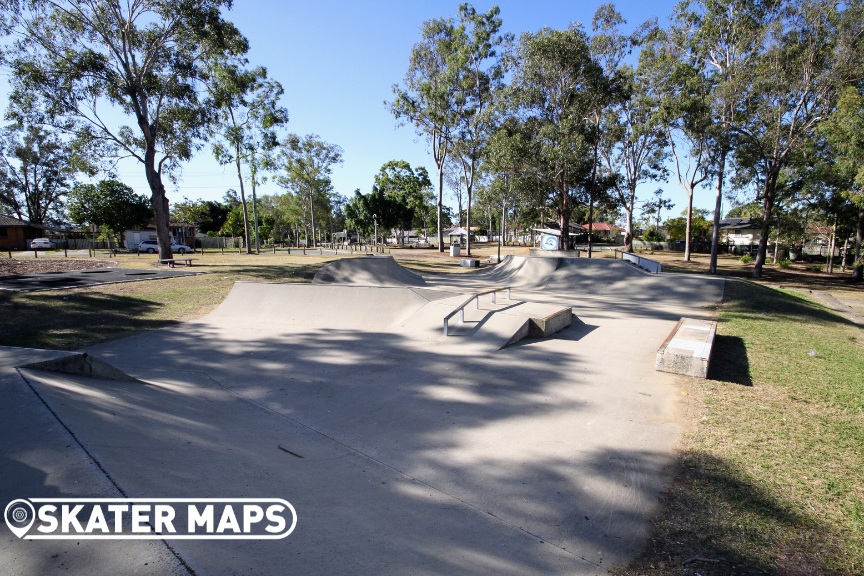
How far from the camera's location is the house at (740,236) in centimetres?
4950

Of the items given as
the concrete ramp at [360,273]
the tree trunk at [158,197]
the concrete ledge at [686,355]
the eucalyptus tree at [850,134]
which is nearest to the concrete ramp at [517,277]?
the concrete ramp at [360,273]

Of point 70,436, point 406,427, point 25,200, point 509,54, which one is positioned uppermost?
point 509,54

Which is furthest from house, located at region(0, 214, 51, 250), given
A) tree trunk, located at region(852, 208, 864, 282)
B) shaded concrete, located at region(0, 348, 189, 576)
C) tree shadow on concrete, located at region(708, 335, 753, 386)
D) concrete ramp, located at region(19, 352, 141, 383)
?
tree trunk, located at region(852, 208, 864, 282)

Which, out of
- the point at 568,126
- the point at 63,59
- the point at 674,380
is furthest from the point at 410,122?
the point at 674,380

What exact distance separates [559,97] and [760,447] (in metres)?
25.4

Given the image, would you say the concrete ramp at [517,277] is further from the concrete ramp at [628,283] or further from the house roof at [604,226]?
the house roof at [604,226]

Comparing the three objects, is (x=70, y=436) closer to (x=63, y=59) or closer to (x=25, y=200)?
(x=63, y=59)

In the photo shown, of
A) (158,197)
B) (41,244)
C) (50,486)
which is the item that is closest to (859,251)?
(50,486)

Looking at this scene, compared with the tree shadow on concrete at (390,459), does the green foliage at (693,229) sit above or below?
above

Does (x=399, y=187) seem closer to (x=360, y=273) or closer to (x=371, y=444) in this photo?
(x=360, y=273)

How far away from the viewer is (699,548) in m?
2.78

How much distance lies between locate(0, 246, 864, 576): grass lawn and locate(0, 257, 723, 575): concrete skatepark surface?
11.1 inches

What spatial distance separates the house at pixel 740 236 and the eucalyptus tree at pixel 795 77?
27632 mm

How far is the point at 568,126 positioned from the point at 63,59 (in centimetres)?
2508
